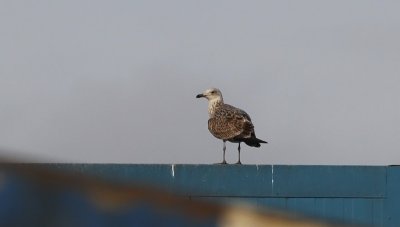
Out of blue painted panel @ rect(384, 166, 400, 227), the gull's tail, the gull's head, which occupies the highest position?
the gull's head

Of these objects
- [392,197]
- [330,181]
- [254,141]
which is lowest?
[392,197]

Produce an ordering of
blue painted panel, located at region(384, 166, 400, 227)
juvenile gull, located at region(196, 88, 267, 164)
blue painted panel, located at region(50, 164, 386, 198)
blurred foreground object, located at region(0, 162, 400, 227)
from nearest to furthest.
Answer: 1. blurred foreground object, located at region(0, 162, 400, 227)
2. blue painted panel, located at region(50, 164, 386, 198)
3. blue painted panel, located at region(384, 166, 400, 227)
4. juvenile gull, located at region(196, 88, 267, 164)

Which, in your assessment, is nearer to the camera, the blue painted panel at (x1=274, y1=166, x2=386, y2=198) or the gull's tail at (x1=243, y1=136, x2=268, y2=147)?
the blue painted panel at (x1=274, y1=166, x2=386, y2=198)

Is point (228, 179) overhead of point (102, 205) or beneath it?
overhead

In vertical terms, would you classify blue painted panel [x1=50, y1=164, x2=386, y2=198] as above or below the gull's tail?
below

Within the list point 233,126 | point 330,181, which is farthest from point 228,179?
point 233,126

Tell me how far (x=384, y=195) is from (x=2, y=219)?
1293 cm

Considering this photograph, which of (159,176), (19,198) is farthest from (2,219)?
(159,176)

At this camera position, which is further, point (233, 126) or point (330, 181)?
point (233, 126)

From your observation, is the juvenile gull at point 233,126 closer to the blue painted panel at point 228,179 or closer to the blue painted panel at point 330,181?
the blue painted panel at point 228,179

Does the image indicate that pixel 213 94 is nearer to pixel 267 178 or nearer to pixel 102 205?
pixel 267 178

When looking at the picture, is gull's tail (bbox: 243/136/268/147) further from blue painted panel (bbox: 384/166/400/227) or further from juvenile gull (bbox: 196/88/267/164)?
blue painted panel (bbox: 384/166/400/227)

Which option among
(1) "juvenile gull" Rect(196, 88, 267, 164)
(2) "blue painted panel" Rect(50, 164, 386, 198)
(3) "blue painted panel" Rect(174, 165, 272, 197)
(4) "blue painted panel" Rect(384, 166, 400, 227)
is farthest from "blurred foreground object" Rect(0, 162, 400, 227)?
(1) "juvenile gull" Rect(196, 88, 267, 164)

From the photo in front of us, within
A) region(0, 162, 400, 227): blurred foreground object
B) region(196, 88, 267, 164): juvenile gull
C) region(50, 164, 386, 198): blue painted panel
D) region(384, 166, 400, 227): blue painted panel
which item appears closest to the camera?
region(0, 162, 400, 227): blurred foreground object
